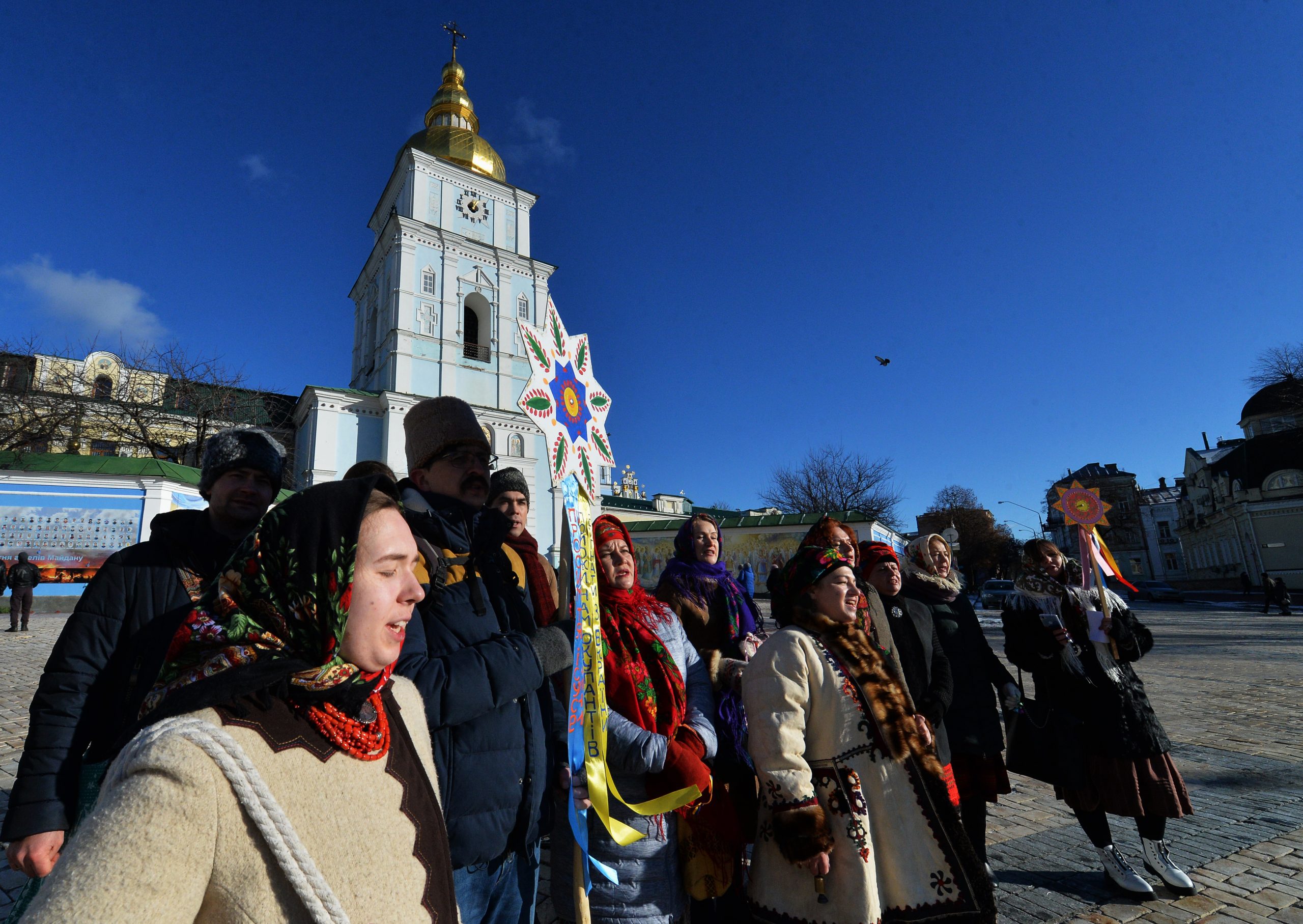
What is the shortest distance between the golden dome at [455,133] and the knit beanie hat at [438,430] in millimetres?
33217

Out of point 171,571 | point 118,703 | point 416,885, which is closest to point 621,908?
point 416,885

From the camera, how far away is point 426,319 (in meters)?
29.9

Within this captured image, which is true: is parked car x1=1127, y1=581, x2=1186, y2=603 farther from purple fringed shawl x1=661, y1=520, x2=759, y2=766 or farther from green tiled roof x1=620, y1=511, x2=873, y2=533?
purple fringed shawl x1=661, y1=520, x2=759, y2=766

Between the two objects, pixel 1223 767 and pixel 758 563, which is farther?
pixel 758 563

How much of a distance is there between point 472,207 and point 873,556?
32990 millimetres

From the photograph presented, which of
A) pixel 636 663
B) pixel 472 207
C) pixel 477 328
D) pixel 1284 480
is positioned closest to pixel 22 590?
pixel 636 663

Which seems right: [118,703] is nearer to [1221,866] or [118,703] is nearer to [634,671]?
[634,671]

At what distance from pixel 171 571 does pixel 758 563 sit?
2306 cm

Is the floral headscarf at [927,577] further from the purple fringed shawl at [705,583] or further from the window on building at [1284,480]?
the window on building at [1284,480]

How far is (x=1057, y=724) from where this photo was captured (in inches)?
148

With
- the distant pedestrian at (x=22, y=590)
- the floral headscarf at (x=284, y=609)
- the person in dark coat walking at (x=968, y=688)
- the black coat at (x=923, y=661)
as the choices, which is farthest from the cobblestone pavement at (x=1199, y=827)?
the distant pedestrian at (x=22, y=590)

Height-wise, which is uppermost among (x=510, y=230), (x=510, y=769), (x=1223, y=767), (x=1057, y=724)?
(x=510, y=230)

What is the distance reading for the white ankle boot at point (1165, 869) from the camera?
3377mm

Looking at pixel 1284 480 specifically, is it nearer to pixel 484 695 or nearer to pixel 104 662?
pixel 484 695
